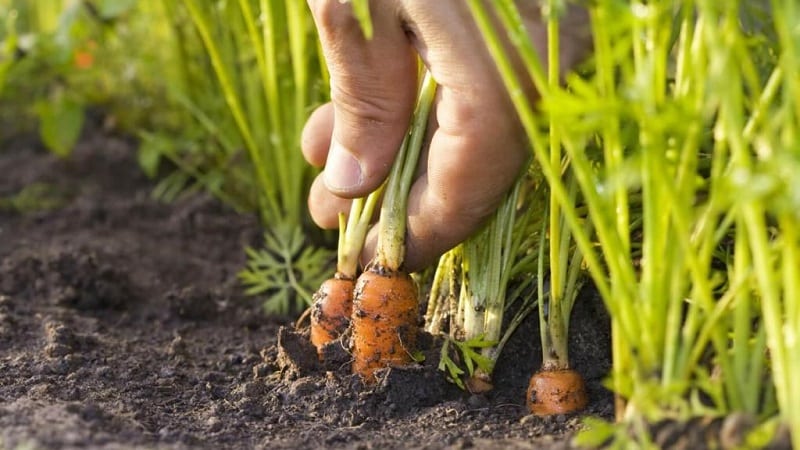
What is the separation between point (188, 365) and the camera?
1699 mm

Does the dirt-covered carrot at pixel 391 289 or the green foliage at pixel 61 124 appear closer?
the dirt-covered carrot at pixel 391 289

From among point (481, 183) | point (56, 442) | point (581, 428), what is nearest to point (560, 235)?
point (481, 183)

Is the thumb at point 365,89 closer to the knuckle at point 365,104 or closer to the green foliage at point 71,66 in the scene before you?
the knuckle at point 365,104

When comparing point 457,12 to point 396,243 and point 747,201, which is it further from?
point 747,201

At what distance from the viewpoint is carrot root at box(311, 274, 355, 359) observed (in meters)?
1.54

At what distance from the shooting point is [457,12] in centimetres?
132

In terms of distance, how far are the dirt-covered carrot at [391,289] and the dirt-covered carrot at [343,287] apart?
61 mm

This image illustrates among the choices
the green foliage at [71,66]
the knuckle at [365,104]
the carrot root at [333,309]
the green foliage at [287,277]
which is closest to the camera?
the knuckle at [365,104]

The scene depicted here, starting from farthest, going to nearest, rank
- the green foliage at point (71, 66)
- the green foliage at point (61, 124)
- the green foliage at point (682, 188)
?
1. the green foliage at point (61, 124)
2. the green foliage at point (71, 66)
3. the green foliage at point (682, 188)

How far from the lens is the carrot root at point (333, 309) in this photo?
1.54m

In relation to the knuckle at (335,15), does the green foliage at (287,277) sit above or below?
below

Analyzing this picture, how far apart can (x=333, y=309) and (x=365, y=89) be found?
13.1 inches

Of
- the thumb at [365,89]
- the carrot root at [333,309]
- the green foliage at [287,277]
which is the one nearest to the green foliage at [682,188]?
Result: the thumb at [365,89]

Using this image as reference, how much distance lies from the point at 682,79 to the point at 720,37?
185 mm
